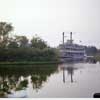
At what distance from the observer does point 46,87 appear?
73.5 inches

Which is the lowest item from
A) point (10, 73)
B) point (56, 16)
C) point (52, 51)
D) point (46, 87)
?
point (46, 87)

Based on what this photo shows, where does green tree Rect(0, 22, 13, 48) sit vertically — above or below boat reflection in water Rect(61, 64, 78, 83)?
above

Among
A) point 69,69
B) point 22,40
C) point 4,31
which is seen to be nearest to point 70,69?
point 69,69

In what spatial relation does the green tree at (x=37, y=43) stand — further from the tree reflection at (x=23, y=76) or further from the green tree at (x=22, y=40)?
the tree reflection at (x=23, y=76)

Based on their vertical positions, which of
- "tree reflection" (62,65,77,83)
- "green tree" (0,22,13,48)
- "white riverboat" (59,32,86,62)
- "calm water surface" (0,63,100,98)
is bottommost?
"calm water surface" (0,63,100,98)

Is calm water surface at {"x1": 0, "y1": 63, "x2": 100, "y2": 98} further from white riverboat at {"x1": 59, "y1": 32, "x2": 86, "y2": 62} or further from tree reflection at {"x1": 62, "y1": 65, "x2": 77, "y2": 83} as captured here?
white riverboat at {"x1": 59, "y1": 32, "x2": 86, "y2": 62}

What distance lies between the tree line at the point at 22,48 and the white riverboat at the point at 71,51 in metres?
0.08

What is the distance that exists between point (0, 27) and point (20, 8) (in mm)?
256

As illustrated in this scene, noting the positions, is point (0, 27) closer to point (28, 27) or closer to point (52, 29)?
point (28, 27)

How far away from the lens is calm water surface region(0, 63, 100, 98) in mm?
1862

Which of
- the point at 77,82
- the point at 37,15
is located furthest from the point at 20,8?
the point at 77,82

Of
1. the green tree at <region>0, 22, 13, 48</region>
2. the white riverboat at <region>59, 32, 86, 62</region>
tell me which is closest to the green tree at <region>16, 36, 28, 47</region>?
the green tree at <region>0, 22, 13, 48</region>

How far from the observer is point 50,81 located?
6.14 feet

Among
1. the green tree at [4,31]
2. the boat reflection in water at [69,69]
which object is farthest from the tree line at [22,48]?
the boat reflection in water at [69,69]
